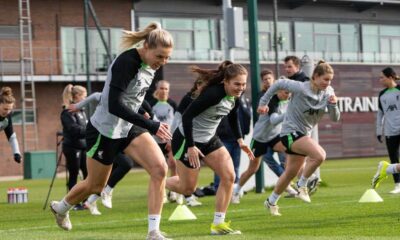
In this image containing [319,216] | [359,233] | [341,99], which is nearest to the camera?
[359,233]

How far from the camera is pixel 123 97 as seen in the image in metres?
9.00

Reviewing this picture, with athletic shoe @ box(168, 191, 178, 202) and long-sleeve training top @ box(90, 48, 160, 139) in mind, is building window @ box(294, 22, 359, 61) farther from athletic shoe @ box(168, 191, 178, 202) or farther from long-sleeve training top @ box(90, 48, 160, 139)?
long-sleeve training top @ box(90, 48, 160, 139)

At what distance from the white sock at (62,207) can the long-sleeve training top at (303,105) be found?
3.68 meters

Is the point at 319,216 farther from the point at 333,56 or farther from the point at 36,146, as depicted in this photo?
the point at 333,56

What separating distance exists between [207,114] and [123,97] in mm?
1843

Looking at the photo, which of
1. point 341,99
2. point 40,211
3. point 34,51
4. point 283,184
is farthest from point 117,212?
point 341,99

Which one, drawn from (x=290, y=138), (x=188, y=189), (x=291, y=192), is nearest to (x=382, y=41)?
(x=291, y=192)

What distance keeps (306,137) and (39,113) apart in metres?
32.0

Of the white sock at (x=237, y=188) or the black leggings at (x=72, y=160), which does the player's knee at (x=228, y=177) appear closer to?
the black leggings at (x=72, y=160)

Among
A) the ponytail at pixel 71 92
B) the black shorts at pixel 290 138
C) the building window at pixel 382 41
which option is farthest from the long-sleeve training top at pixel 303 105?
the building window at pixel 382 41

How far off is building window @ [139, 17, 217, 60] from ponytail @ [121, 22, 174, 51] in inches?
1413

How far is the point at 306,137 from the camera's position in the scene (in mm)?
12852

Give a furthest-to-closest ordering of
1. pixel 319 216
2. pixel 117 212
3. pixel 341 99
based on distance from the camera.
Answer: pixel 341 99, pixel 117 212, pixel 319 216

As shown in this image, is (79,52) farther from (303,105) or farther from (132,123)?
Result: (132,123)
